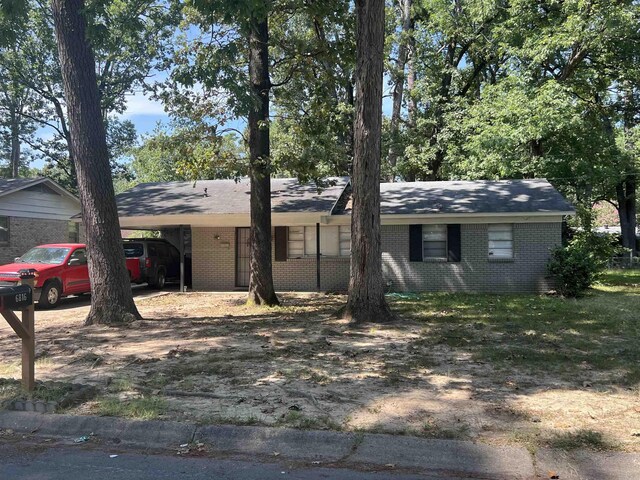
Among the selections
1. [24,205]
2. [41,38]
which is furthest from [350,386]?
[41,38]

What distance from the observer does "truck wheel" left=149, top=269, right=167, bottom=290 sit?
1897 centimetres

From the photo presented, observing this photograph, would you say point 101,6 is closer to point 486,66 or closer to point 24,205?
point 24,205

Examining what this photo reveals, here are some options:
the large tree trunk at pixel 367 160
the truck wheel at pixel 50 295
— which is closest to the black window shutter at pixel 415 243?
the large tree trunk at pixel 367 160

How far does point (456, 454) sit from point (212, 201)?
14.8 metres

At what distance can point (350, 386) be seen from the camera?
6.05 meters

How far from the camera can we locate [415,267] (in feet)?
55.1

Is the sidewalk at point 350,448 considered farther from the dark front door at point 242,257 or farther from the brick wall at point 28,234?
the brick wall at point 28,234

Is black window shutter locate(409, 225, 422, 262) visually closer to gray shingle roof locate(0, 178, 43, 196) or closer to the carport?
the carport

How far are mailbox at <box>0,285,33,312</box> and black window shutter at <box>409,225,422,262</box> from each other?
1265cm

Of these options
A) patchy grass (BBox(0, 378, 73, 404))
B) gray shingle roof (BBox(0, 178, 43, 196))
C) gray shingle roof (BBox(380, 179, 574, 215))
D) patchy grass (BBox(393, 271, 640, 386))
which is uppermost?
gray shingle roof (BBox(0, 178, 43, 196))

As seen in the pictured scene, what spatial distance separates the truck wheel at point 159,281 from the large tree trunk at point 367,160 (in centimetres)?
1107

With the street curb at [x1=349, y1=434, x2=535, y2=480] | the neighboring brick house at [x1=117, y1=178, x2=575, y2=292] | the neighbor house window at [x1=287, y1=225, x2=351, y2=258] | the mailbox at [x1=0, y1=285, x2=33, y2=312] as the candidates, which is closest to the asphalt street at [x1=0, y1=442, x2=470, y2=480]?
the street curb at [x1=349, y1=434, x2=535, y2=480]

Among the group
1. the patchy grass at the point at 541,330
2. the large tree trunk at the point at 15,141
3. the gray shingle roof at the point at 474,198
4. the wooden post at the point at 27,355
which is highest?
the large tree trunk at the point at 15,141

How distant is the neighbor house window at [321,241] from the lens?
57.3 feet
